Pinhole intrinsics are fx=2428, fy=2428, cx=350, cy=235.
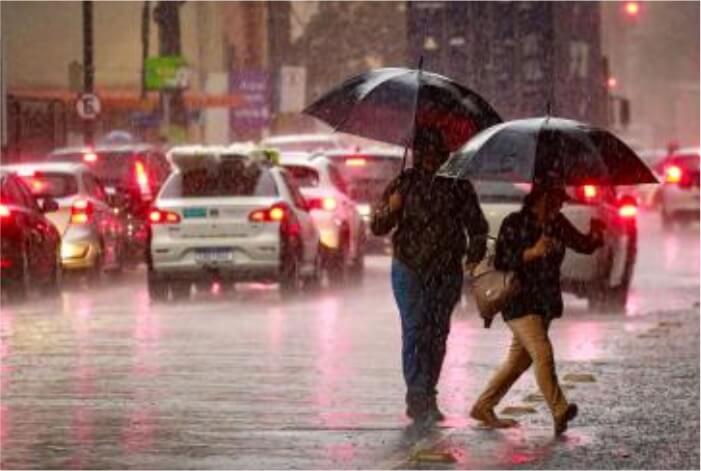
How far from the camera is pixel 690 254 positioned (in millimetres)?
38438

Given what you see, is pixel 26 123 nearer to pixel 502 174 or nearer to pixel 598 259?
pixel 598 259

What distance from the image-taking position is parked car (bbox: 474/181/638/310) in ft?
76.7

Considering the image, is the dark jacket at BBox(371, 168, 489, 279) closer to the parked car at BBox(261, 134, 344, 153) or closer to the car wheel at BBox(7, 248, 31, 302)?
the car wheel at BBox(7, 248, 31, 302)

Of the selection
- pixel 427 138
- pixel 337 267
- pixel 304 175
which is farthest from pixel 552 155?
pixel 304 175

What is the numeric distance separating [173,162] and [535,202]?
24.6 meters

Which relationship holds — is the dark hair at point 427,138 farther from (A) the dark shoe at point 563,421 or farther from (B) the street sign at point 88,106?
(B) the street sign at point 88,106

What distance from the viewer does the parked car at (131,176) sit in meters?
32.8

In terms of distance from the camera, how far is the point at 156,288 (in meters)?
26.3

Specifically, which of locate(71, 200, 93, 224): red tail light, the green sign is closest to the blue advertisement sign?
the green sign

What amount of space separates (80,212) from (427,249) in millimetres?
16950

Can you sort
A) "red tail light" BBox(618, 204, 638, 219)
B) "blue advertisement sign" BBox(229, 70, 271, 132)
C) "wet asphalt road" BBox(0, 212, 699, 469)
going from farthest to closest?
"blue advertisement sign" BBox(229, 70, 271, 132)
"red tail light" BBox(618, 204, 638, 219)
"wet asphalt road" BBox(0, 212, 699, 469)

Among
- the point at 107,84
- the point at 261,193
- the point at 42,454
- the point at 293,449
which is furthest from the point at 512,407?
the point at 107,84

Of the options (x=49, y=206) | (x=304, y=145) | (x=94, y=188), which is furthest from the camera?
(x=304, y=145)

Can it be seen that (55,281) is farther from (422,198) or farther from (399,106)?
(399,106)
